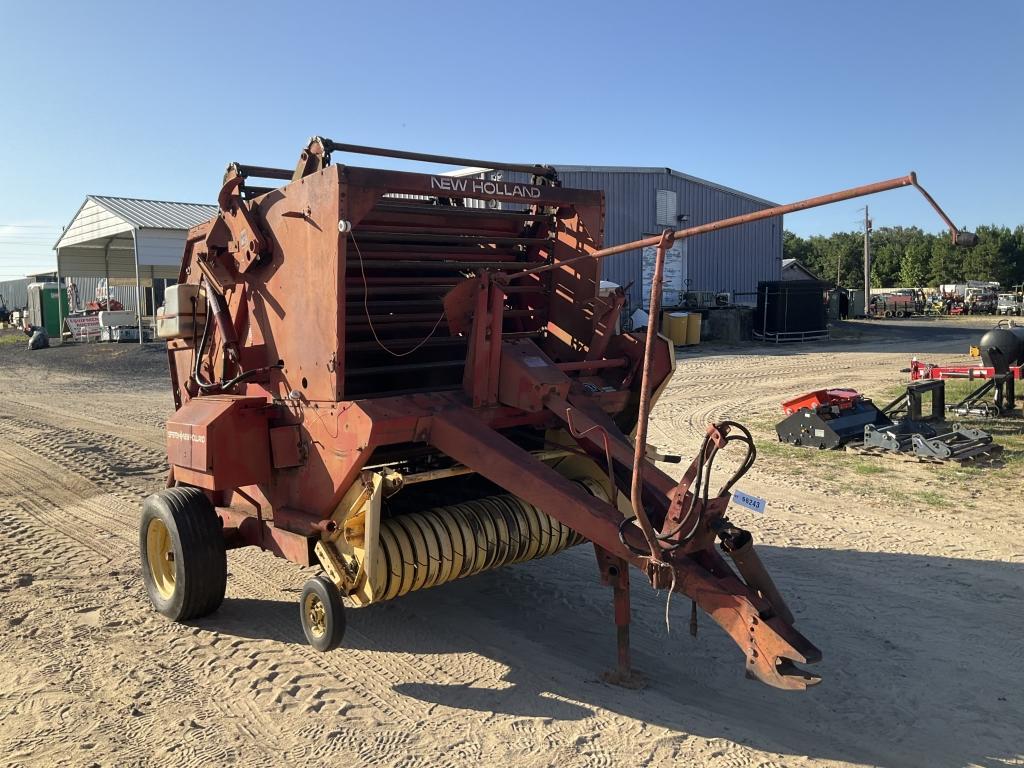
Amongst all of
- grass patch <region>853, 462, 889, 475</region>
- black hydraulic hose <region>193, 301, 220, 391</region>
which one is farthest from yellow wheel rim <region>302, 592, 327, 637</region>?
grass patch <region>853, 462, 889, 475</region>

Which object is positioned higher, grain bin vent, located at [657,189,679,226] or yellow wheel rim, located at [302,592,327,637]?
grain bin vent, located at [657,189,679,226]

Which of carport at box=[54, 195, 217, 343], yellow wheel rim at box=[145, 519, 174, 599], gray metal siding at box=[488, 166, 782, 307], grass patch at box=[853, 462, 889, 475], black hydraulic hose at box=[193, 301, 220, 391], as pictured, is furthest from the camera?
gray metal siding at box=[488, 166, 782, 307]

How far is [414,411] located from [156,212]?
1080 inches

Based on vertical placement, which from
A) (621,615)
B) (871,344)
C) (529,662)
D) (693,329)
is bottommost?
(529,662)

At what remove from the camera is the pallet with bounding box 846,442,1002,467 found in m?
8.54

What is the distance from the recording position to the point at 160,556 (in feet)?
16.9

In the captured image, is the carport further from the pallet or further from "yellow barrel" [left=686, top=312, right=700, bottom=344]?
the pallet

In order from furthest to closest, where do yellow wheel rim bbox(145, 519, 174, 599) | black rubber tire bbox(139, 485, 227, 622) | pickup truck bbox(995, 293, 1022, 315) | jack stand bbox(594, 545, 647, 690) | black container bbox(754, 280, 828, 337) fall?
pickup truck bbox(995, 293, 1022, 315)
black container bbox(754, 280, 828, 337)
yellow wheel rim bbox(145, 519, 174, 599)
black rubber tire bbox(139, 485, 227, 622)
jack stand bbox(594, 545, 647, 690)

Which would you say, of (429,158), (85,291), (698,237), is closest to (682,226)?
(698,237)

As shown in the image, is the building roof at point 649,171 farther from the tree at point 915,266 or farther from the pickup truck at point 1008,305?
the tree at point 915,266

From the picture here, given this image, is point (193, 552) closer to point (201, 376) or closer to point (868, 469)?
point (201, 376)

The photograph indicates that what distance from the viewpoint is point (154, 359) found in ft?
73.8

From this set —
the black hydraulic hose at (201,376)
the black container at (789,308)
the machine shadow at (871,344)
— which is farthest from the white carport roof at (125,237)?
the black hydraulic hose at (201,376)

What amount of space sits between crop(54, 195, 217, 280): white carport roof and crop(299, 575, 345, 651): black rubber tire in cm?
2050
